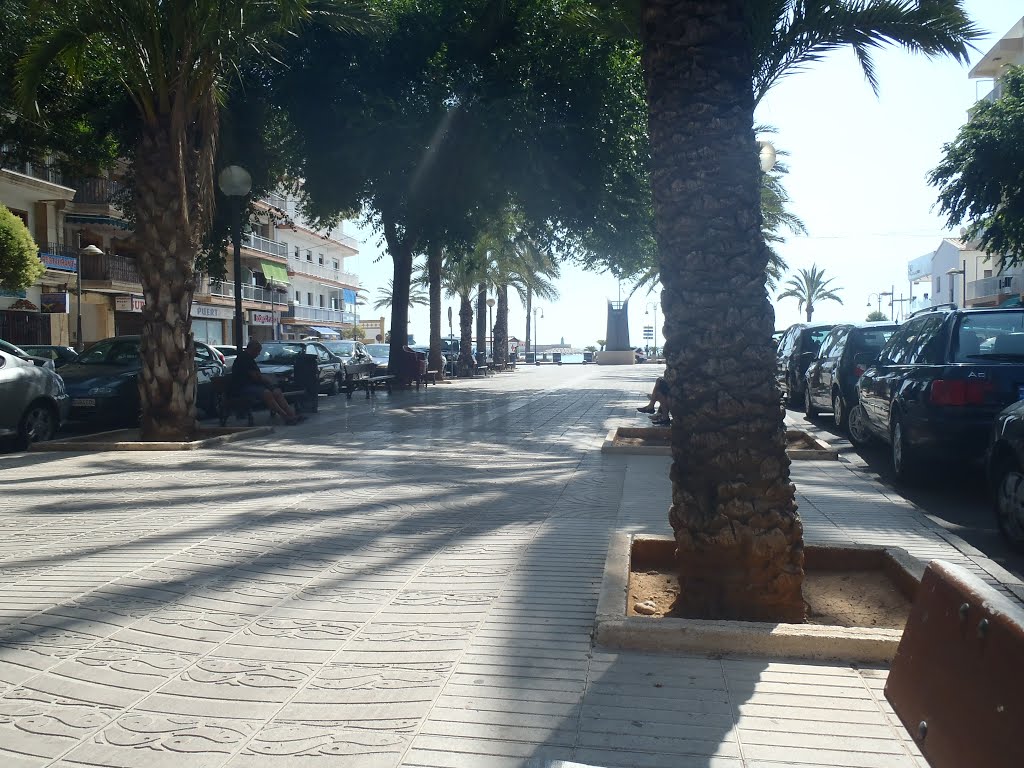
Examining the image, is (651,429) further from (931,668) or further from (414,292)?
(414,292)

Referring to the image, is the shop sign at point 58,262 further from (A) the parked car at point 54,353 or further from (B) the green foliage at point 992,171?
(B) the green foliage at point 992,171

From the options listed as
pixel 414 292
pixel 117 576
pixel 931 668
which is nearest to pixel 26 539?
pixel 117 576

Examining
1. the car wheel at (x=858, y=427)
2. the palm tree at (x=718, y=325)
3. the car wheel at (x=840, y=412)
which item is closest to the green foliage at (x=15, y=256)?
the car wheel at (x=840, y=412)

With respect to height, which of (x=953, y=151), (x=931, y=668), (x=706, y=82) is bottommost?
(x=931, y=668)

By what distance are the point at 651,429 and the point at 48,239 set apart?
29561 mm

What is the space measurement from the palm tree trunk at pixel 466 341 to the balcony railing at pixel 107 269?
1322 cm

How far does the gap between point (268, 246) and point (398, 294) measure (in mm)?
32823

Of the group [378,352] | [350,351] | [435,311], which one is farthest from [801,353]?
[378,352]

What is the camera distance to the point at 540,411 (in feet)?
56.5

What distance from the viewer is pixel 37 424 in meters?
11.8

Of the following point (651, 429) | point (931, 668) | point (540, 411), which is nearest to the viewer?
point (931, 668)

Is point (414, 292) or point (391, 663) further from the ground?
point (414, 292)

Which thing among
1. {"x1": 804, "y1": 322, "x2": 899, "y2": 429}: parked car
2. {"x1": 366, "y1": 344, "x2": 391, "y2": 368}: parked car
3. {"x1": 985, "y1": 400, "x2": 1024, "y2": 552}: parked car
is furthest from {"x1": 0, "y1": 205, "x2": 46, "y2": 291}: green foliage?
{"x1": 985, "y1": 400, "x2": 1024, "y2": 552}: parked car

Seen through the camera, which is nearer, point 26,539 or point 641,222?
point 26,539
